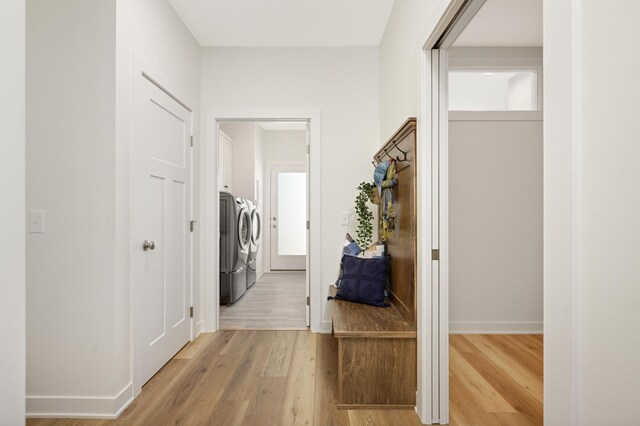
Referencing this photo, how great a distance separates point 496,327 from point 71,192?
134 inches

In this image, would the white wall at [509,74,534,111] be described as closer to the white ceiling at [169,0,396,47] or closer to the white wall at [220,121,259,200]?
the white ceiling at [169,0,396,47]

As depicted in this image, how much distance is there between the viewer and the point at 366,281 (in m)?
2.63

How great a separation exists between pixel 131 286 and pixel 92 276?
23 cm

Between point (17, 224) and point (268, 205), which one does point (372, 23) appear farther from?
point (268, 205)

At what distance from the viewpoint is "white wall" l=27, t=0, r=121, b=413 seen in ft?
6.48

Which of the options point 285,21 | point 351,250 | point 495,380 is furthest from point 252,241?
point 495,380

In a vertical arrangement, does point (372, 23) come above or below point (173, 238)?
above

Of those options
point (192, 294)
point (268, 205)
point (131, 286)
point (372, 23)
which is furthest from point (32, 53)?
point (268, 205)

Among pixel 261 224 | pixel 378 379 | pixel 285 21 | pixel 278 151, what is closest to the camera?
pixel 378 379

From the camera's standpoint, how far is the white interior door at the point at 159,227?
88.7 inches

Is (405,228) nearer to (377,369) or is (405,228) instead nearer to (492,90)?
(377,369)

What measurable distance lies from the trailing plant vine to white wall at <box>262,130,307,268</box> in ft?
12.3

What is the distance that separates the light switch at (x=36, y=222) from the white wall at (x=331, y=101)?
183 centimetres

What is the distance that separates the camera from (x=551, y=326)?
0.90 meters
